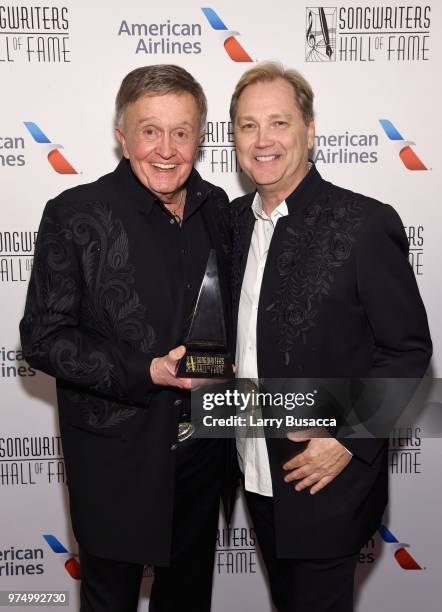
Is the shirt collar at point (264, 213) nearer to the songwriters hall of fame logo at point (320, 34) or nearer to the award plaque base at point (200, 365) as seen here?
the award plaque base at point (200, 365)

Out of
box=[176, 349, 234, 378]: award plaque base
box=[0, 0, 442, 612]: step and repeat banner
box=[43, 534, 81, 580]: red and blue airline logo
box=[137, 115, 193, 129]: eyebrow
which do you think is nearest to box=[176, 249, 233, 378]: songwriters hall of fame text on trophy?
box=[176, 349, 234, 378]: award plaque base

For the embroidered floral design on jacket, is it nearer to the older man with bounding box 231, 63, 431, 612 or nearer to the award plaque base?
the older man with bounding box 231, 63, 431, 612

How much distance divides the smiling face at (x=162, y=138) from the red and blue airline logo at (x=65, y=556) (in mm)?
1436

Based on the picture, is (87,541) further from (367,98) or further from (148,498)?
(367,98)

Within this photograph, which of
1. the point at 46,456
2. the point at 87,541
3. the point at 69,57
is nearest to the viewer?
the point at 87,541

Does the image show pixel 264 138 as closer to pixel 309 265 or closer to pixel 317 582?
pixel 309 265

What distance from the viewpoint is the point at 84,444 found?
1.54m

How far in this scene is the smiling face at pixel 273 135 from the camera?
4.95 ft

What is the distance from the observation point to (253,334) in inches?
59.1

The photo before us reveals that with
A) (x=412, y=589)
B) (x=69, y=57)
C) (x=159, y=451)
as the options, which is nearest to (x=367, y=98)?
(x=69, y=57)

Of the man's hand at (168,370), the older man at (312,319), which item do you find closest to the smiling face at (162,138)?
the older man at (312,319)

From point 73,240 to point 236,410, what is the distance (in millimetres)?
582

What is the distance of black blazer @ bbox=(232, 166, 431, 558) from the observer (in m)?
1.39

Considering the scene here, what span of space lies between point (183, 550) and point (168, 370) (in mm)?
610
